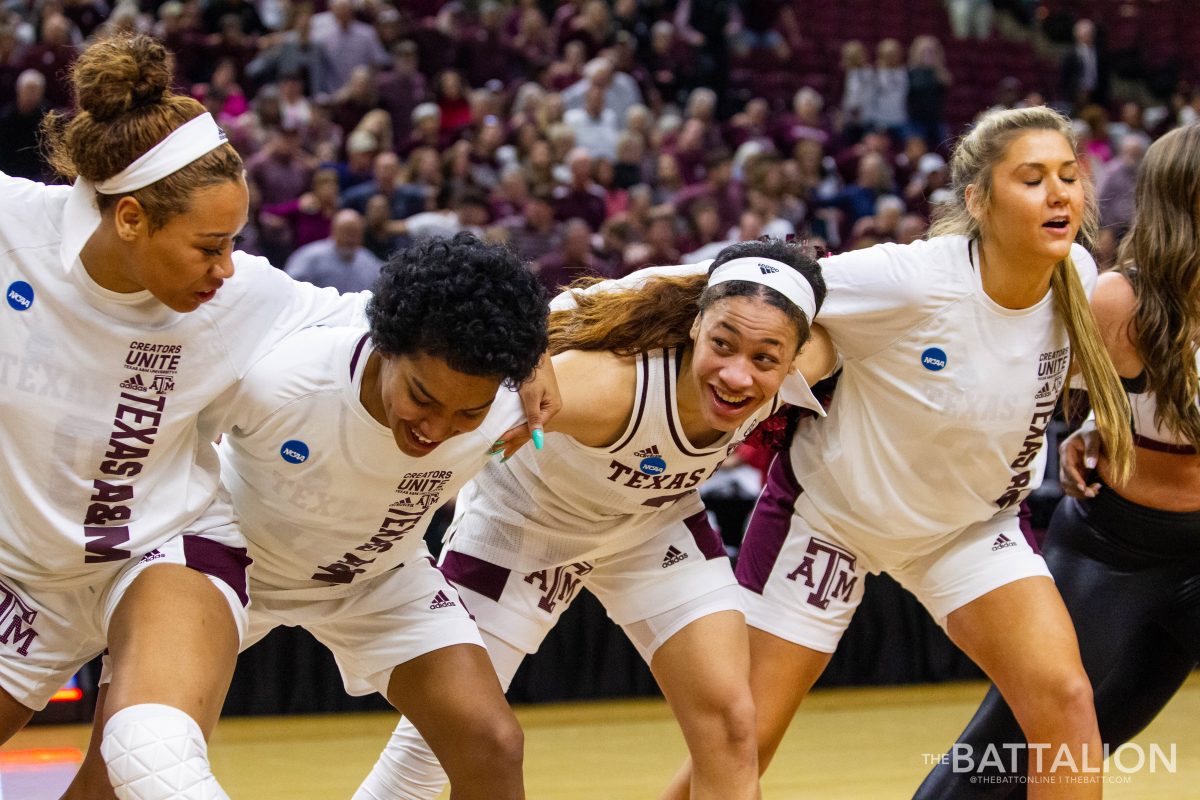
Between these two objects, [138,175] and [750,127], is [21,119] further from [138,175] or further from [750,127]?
[138,175]

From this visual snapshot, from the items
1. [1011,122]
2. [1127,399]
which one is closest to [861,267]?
[1011,122]

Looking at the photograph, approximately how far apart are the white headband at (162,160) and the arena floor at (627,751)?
2651mm

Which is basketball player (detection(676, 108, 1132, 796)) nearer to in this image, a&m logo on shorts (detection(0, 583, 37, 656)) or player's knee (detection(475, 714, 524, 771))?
player's knee (detection(475, 714, 524, 771))

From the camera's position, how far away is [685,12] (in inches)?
559

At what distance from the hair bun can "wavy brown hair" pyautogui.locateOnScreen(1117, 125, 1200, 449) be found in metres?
2.50

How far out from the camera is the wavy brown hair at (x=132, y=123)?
296cm

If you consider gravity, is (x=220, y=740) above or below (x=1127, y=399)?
below

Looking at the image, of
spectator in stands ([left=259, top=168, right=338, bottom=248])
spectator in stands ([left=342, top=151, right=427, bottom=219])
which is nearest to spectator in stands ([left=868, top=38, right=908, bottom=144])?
spectator in stands ([left=342, top=151, right=427, bottom=219])

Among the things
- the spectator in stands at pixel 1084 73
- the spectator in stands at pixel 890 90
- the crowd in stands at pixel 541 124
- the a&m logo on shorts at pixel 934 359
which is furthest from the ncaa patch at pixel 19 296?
the spectator in stands at pixel 1084 73

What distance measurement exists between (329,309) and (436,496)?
502 mm

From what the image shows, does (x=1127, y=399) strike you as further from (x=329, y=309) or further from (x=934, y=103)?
(x=934, y=103)

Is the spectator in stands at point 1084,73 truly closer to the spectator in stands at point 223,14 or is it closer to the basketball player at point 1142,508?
the spectator in stands at point 223,14

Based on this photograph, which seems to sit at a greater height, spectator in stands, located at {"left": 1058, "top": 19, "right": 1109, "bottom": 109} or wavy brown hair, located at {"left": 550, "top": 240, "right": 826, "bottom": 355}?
wavy brown hair, located at {"left": 550, "top": 240, "right": 826, "bottom": 355}

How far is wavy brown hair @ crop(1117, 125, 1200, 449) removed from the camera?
3797 mm
